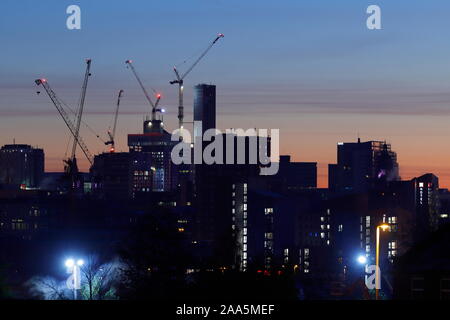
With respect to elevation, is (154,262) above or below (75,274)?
above

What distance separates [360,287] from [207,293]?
11588mm

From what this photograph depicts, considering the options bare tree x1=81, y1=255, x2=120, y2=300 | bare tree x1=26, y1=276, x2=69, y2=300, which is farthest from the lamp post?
bare tree x1=26, y1=276, x2=69, y2=300

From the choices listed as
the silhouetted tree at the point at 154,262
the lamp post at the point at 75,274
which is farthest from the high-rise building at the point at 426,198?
the lamp post at the point at 75,274

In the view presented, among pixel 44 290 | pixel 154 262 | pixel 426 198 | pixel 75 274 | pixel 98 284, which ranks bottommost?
pixel 44 290

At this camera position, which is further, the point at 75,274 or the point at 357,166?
the point at 357,166

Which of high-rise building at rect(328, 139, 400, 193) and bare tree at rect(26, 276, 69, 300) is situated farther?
high-rise building at rect(328, 139, 400, 193)

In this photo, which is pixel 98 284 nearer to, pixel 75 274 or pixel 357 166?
pixel 75 274
